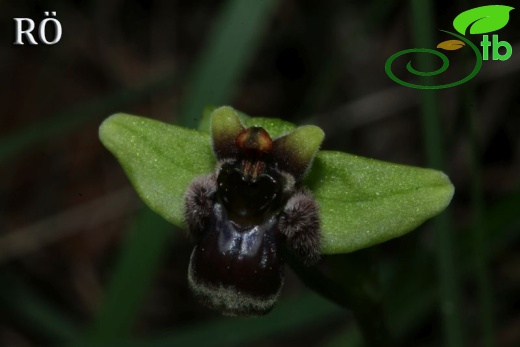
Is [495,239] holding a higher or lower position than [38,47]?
higher

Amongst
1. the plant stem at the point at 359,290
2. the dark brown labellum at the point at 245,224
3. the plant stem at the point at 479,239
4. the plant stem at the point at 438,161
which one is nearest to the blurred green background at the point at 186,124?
the plant stem at the point at 479,239

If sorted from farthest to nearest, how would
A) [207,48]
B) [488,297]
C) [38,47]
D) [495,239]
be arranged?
[38,47]
[207,48]
[495,239]
[488,297]

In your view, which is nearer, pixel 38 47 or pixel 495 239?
pixel 495 239

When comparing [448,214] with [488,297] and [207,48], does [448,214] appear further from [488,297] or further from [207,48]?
[207,48]

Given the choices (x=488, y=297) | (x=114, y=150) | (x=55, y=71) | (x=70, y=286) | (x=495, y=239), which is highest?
(x=114, y=150)

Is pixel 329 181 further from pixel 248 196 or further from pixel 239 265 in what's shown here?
pixel 239 265

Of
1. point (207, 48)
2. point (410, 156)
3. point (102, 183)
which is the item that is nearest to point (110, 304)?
point (207, 48)
